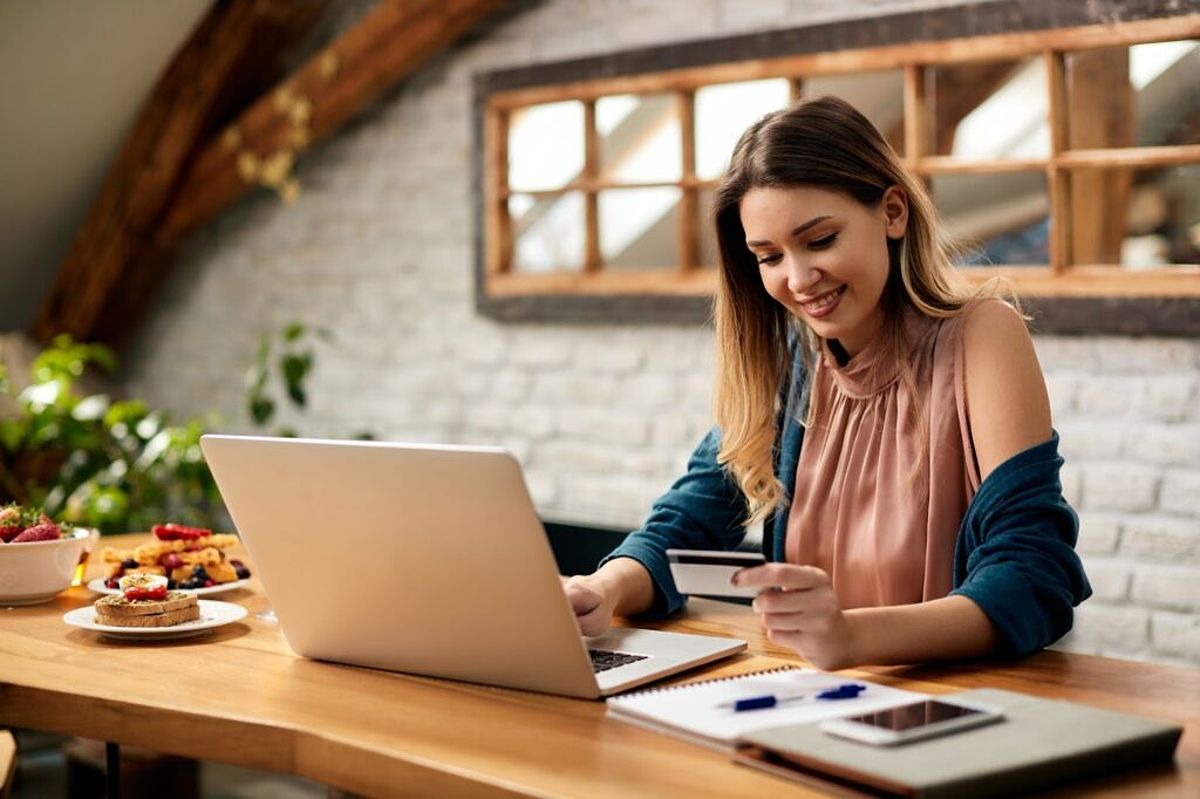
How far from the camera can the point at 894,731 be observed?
1168mm

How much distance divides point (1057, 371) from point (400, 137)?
7.61ft

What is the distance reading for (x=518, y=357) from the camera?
14.6 feet

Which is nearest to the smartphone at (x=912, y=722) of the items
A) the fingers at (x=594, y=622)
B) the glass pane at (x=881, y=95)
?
the fingers at (x=594, y=622)

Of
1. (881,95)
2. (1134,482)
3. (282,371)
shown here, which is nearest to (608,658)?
(1134,482)

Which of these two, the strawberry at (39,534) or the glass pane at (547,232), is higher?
the glass pane at (547,232)

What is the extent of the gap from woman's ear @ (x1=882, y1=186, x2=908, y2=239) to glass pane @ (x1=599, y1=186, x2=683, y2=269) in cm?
217

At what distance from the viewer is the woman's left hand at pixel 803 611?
54.6 inches

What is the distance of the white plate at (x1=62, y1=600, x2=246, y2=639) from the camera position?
1754mm


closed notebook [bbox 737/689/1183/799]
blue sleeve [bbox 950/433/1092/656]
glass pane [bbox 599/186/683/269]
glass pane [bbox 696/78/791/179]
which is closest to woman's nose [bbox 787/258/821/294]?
blue sleeve [bbox 950/433/1092/656]

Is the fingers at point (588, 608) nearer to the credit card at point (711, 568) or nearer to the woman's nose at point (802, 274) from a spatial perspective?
the credit card at point (711, 568)

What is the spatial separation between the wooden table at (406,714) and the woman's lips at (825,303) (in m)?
0.40

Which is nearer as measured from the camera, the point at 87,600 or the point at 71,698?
the point at 71,698

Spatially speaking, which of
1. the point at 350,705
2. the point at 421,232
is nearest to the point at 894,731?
the point at 350,705

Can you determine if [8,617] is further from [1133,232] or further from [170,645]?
[1133,232]
